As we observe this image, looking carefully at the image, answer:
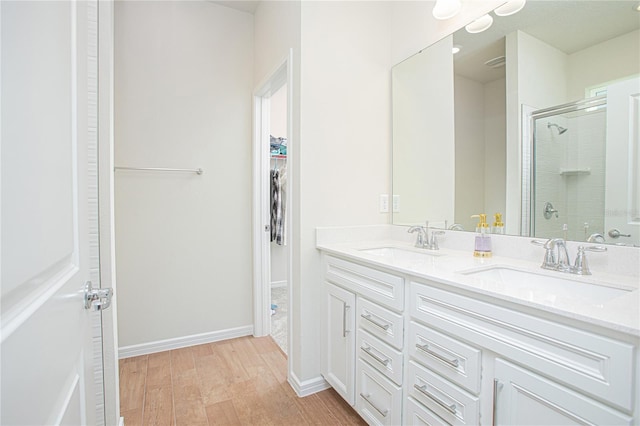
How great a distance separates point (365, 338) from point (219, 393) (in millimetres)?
1020

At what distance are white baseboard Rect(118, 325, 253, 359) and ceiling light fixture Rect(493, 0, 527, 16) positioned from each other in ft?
8.88

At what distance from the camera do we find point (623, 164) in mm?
1151

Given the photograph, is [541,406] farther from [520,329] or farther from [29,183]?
[29,183]

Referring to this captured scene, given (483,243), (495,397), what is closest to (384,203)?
→ (483,243)

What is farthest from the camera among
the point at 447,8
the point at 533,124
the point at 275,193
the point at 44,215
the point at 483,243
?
the point at 275,193

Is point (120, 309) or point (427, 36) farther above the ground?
point (427, 36)

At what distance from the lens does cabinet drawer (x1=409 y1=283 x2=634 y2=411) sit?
0.72 meters

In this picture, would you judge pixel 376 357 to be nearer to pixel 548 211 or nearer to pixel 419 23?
pixel 548 211

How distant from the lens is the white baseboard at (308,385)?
6.19 feet

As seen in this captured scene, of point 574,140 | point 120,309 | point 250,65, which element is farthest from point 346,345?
point 250,65

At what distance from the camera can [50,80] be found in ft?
1.70

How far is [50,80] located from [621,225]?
1.67 metres

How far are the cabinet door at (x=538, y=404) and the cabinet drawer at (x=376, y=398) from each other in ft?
1.58

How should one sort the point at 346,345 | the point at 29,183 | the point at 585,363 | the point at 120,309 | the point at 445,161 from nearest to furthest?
1. the point at 29,183
2. the point at 585,363
3. the point at 346,345
4. the point at 445,161
5. the point at 120,309
